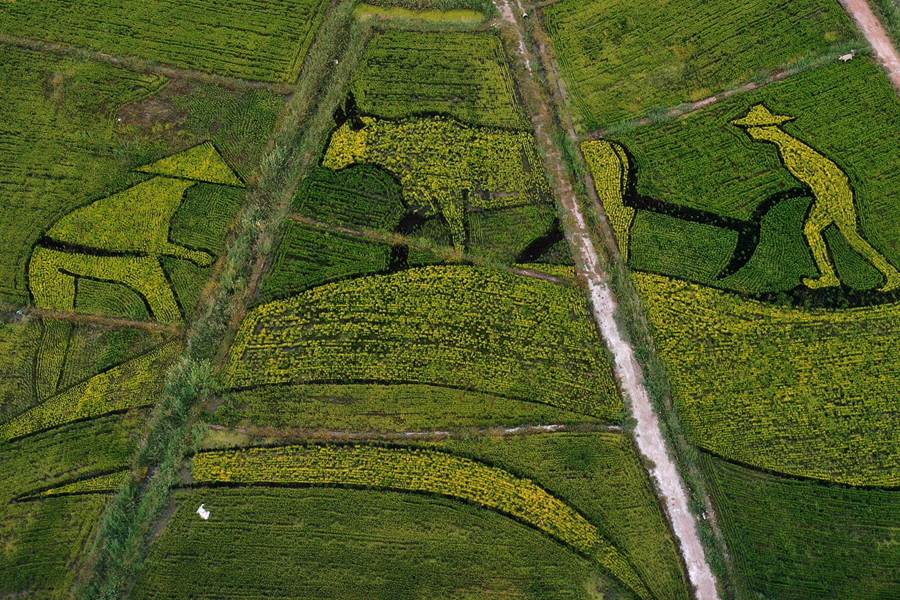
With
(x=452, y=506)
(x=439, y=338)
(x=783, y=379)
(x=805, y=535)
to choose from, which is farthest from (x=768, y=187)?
(x=452, y=506)

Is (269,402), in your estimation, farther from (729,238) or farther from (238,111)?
(729,238)

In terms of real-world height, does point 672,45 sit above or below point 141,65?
above

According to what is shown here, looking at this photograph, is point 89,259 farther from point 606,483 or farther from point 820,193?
point 820,193

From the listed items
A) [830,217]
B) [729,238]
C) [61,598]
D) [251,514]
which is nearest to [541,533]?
[251,514]

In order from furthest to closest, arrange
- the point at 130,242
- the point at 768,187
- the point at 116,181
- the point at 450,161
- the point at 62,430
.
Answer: the point at 450,161 < the point at 116,181 < the point at 768,187 < the point at 130,242 < the point at 62,430

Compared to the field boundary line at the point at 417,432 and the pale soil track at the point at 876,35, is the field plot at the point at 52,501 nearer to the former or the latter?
the field boundary line at the point at 417,432

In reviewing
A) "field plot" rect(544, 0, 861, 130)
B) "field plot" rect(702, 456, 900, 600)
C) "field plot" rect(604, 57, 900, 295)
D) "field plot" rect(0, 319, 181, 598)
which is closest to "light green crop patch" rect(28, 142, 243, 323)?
"field plot" rect(0, 319, 181, 598)
